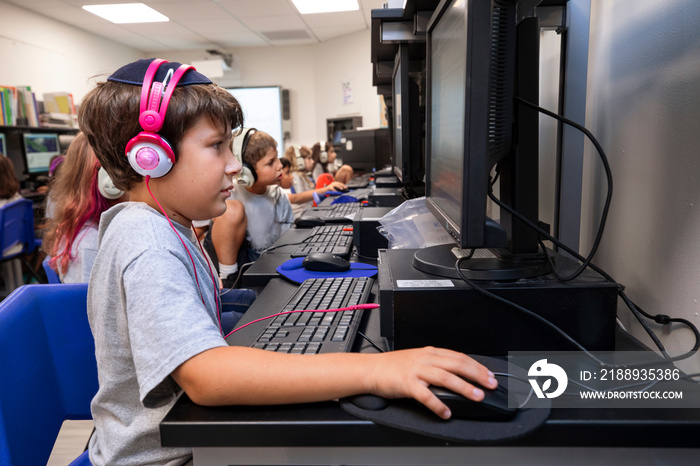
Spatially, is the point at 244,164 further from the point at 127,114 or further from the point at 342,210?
the point at 127,114

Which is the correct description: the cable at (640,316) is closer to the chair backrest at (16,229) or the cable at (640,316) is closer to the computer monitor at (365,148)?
the chair backrest at (16,229)

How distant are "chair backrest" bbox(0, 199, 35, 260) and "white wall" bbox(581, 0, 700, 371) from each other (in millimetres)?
3168

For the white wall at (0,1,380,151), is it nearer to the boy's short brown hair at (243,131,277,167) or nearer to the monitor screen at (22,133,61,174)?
the monitor screen at (22,133,61,174)

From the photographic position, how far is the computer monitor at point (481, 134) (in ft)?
1.83

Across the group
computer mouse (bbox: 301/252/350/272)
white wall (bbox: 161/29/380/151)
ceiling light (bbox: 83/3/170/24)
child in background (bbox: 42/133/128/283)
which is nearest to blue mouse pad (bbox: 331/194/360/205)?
child in background (bbox: 42/133/128/283)

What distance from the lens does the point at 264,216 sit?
2211mm

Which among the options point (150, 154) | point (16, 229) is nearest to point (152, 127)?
point (150, 154)

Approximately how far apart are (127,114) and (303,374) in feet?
1.45

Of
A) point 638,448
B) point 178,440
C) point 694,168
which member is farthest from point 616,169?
point 178,440

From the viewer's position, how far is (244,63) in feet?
23.3

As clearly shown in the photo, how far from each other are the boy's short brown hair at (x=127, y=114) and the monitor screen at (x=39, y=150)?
383cm

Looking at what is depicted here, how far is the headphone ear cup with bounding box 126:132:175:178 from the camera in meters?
0.65

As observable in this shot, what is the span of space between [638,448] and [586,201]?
52 cm

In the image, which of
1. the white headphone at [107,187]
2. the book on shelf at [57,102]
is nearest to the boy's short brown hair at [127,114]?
the white headphone at [107,187]
